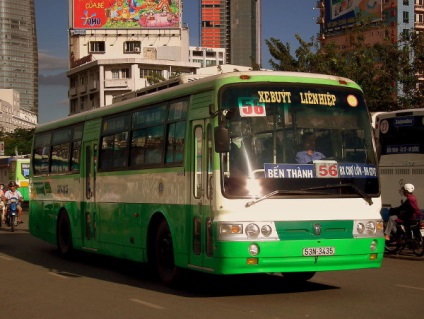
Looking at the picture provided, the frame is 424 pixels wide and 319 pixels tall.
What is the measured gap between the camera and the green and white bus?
11.1 meters

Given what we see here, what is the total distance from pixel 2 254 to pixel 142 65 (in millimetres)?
95006

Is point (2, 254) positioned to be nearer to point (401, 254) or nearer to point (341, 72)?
point (401, 254)

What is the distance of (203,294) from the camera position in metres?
12.1

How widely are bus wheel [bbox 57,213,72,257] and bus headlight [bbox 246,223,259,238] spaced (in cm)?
806

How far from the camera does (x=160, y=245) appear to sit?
43.4 feet

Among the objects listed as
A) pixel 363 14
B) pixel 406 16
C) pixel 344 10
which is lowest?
pixel 363 14

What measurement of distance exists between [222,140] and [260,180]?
756 millimetres

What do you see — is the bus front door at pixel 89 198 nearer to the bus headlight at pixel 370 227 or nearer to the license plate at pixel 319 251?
the license plate at pixel 319 251

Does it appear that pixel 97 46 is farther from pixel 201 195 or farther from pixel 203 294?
pixel 201 195

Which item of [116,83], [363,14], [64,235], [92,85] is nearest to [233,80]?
[64,235]

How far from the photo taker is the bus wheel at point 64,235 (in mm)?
18516

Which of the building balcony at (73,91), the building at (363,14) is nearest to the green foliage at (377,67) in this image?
the building at (363,14)

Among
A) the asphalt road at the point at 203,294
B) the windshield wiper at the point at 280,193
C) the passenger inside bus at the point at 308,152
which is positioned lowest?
the asphalt road at the point at 203,294

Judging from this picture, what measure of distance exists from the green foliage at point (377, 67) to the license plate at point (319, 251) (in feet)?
75.1
